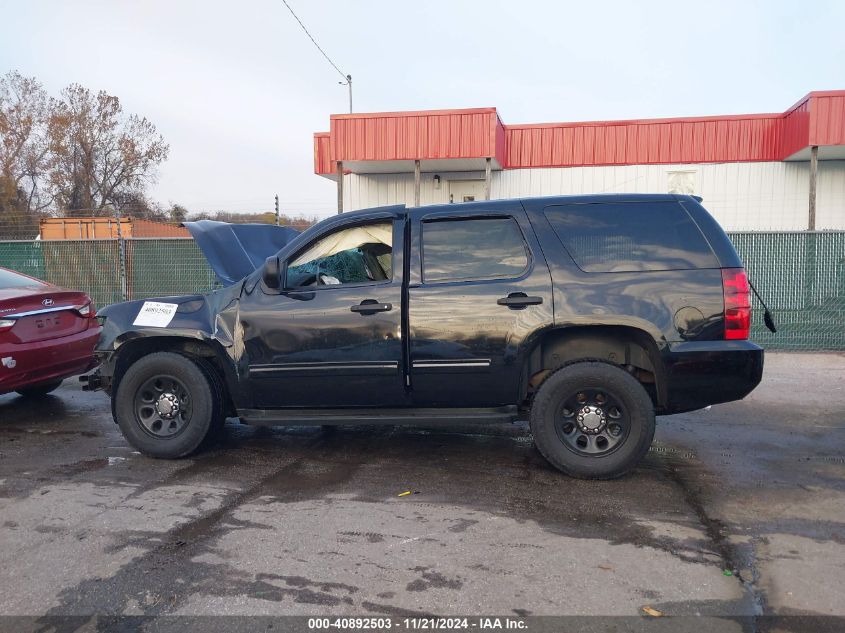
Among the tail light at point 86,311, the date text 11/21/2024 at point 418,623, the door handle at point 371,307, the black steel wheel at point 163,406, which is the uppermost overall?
the door handle at point 371,307

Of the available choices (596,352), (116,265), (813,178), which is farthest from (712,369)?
(813,178)

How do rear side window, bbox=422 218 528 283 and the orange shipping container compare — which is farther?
the orange shipping container

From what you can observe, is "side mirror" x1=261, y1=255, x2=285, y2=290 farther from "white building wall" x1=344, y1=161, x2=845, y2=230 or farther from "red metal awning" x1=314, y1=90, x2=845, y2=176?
"white building wall" x1=344, y1=161, x2=845, y2=230

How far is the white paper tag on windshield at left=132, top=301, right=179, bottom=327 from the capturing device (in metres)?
5.08

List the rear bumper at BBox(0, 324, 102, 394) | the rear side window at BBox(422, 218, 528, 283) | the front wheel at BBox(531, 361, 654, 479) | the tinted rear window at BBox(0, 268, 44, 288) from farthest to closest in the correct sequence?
1. the tinted rear window at BBox(0, 268, 44, 288)
2. the rear bumper at BBox(0, 324, 102, 394)
3. the rear side window at BBox(422, 218, 528, 283)
4. the front wheel at BBox(531, 361, 654, 479)

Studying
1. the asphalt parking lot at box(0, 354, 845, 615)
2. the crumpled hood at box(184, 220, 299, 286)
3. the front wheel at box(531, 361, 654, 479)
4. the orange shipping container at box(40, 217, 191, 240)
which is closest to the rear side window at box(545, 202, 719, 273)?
the front wheel at box(531, 361, 654, 479)

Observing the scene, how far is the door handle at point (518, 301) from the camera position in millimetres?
4500

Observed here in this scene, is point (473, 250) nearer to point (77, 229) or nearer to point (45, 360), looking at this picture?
point (45, 360)

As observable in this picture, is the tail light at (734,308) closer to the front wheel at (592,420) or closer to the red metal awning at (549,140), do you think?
the front wheel at (592,420)

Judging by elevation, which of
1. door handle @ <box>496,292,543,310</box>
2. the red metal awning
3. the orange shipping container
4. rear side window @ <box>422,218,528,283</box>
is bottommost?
door handle @ <box>496,292,543,310</box>

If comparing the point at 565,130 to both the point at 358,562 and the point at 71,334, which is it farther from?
the point at 358,562

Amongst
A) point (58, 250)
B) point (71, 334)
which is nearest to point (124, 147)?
point (58, 250)

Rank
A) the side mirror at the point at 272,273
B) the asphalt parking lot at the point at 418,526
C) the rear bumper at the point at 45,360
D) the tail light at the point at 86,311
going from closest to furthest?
the asphalt parking lot at the point at 418,526
the side mirror at the point at 272,273
the rear bumper at the point at 45,360
the tail light at the point at 86,311

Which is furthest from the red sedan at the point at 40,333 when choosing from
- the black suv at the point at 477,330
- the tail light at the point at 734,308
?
the tail light at the point at 734,308
